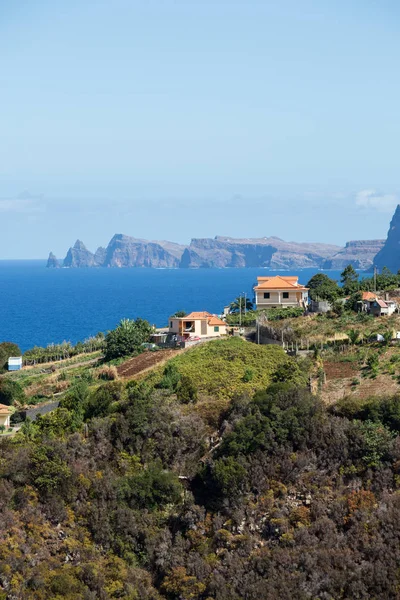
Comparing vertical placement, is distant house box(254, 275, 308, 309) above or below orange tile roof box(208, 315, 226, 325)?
above

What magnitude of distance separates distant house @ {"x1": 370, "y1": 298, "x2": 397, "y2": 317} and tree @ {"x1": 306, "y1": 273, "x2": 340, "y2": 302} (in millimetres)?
5933

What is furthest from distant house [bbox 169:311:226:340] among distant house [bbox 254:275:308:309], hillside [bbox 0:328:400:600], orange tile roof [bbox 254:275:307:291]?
hillside [bbox 0:328:400:600]

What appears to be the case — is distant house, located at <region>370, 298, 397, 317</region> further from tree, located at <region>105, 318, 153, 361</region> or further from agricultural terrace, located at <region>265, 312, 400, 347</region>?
tree, located at <region>105, 318, 153, 361</region>

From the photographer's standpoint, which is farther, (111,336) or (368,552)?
(111,336)

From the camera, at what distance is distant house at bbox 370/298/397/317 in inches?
1810

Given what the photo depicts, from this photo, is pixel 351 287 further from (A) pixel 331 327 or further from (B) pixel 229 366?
(B) pixel 229 366

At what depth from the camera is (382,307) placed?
46.0 m

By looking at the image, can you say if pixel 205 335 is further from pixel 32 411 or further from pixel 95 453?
pixel 95 453

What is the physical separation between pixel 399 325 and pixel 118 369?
14932 mm

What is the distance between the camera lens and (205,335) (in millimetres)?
48844

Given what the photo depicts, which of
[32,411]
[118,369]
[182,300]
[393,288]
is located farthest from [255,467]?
[182,300]

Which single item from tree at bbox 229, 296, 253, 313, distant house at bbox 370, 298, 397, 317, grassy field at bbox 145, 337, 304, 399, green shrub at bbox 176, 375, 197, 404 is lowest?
green shrub at bbox 176, 375, 197, 404

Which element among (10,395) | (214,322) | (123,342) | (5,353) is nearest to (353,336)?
(214,322)

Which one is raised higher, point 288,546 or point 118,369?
point 118,369
